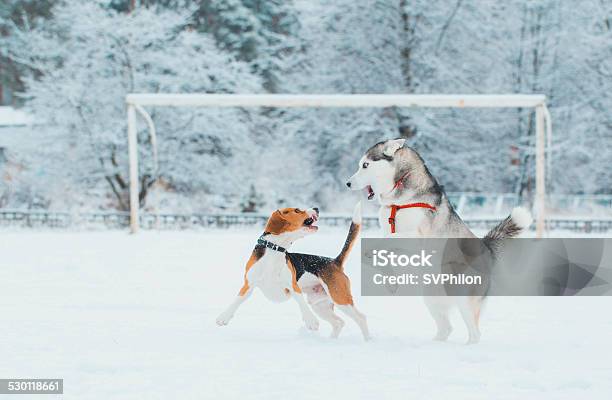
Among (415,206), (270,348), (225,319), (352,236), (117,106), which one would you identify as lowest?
(270,348)

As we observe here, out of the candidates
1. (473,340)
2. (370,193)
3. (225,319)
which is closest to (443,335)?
(473,340)

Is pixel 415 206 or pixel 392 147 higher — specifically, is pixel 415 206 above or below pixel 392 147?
below

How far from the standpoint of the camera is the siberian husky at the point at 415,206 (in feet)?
10.8

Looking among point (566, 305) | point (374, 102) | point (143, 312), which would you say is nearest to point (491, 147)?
point (374, 102)

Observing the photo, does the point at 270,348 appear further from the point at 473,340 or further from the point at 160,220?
the point at 160,220

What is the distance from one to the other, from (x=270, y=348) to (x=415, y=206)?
1.01 meters

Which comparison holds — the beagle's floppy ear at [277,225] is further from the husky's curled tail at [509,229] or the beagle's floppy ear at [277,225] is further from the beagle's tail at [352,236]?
the husky's curled tail at [509,229]

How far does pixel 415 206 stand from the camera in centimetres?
330

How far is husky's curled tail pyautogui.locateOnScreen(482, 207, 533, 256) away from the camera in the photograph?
3.34m

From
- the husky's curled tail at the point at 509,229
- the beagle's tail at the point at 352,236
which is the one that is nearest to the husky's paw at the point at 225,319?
the beagle's tail at the point at 352,236

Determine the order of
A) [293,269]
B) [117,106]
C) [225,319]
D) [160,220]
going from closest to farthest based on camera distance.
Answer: [293,269]
[225,319]
[160,220]
[117,106]

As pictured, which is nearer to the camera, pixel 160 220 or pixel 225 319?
pixel 225 319

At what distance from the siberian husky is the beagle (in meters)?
0.16

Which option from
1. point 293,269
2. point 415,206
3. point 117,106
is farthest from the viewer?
point 117,106
